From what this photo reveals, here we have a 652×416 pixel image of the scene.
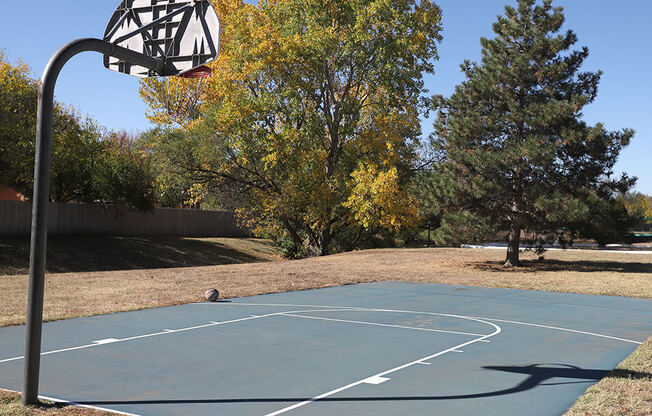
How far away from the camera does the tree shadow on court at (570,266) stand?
86.8 ft

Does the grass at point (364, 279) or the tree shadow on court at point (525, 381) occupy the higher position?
the grass at point (364, 279)

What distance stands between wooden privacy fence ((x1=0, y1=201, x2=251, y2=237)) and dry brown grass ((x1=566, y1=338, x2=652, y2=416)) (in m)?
31.3

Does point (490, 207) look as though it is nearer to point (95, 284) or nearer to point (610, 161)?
point (610, 161)

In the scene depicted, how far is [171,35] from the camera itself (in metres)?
7.73

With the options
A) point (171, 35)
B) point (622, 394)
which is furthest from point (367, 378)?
point (171, 35)

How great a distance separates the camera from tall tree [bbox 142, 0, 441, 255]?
30.2 metres

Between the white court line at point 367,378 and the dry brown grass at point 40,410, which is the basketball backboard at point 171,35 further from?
the white court line at point 367,378

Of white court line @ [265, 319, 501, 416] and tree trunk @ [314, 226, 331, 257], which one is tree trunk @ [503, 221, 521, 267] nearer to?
tree trunk @ [314, 226, 331, 257]

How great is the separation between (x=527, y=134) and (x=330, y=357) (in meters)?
18.6

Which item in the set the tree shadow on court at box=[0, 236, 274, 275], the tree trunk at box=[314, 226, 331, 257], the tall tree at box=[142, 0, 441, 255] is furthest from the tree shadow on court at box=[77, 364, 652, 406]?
the tree trunk at box=[314, 226, 331, 257]

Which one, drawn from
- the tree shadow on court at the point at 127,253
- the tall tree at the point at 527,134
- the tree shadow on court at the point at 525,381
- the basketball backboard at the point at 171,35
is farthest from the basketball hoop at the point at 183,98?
the tree shadow on court at the point at 525,381

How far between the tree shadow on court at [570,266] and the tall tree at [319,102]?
4517 millimetres

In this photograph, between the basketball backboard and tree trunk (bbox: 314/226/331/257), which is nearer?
the basketball backboard

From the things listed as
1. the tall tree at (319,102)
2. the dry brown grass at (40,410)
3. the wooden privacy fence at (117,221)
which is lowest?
the dry brown grass at (40,410)
